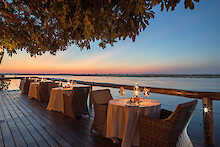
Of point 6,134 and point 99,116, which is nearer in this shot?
point 99,116

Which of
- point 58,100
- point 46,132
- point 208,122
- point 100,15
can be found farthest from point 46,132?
point 208,122

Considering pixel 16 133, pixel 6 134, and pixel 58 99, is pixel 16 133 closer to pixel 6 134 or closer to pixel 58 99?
pixel 6 134

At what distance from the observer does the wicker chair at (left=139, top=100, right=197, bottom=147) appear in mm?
1896

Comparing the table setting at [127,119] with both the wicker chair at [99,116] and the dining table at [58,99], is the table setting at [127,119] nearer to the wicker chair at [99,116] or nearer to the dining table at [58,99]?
the wicker chair at [99,116]

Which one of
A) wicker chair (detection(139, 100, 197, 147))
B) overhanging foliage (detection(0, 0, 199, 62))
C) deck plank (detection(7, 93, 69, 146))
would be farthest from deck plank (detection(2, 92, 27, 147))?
wicker chair (detection(139, 100, 197, 147))

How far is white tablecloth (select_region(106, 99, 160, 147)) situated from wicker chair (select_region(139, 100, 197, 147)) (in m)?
0.18

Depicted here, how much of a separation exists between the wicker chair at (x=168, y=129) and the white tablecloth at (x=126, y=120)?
18 cm

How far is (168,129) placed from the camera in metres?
1.91

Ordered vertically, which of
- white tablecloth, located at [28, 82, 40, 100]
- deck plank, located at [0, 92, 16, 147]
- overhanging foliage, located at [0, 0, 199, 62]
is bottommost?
deck plank, located at [0, 92, 16, 147]

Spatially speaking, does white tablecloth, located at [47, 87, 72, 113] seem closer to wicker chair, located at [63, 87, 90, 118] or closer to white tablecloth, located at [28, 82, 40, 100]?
wicker chair, located at [63, 87, 90, 118]

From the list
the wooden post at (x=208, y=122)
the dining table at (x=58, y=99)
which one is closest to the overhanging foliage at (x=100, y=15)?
→ the wooden post at (x=208, y=122)

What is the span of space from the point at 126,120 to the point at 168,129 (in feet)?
2.22

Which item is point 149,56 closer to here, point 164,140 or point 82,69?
point 82,69

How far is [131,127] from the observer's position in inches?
92.9
